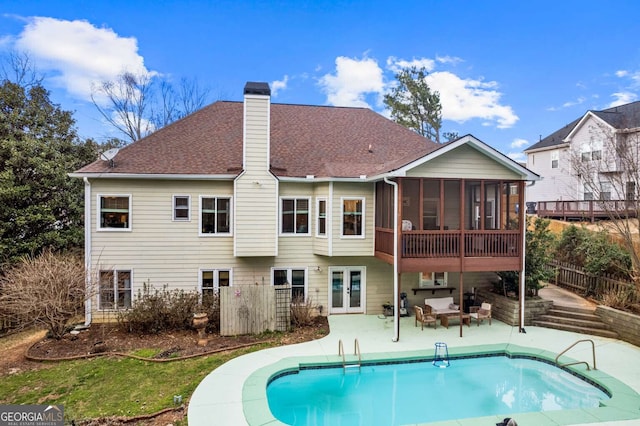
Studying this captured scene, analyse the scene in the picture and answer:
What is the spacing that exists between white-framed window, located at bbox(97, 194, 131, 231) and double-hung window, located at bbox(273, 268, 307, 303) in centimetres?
570

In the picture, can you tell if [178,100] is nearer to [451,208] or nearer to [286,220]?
[286,220]

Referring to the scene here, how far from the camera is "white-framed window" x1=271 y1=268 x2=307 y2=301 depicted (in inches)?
528

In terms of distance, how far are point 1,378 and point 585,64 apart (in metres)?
31.3

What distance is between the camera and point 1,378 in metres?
8.34

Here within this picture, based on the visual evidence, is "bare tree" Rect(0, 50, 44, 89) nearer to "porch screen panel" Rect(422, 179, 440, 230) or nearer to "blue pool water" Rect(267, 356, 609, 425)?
"blue pool water" Rect(267, 356, 609, 425)

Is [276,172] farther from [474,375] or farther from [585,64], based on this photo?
[585,64]

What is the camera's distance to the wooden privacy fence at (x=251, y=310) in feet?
36.7

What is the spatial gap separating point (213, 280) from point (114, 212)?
4.31 m

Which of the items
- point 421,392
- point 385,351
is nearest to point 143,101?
point 385,351

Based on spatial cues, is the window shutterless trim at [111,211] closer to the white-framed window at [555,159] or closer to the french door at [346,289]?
the french door at [346,289]

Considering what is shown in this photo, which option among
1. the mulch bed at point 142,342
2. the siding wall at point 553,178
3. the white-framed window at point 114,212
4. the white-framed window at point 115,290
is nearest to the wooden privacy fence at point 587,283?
the mulch bed at point 142,342

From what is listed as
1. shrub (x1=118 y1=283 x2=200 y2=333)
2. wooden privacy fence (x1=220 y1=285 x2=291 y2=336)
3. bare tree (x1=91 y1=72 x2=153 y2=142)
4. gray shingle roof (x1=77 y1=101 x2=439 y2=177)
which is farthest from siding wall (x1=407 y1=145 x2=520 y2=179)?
bare tree (x1=91 y1=72 x2=153 y2=142)

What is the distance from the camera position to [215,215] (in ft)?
42.5

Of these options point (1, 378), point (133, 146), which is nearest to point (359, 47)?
point (133, 146)
